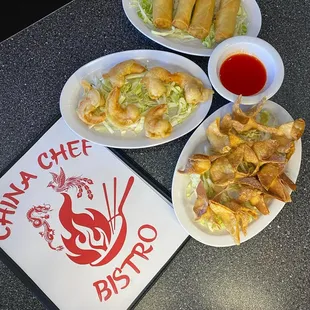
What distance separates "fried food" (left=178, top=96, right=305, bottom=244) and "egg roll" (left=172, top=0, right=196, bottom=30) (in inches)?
11.9

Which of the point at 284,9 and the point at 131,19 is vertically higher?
the point at 131,19

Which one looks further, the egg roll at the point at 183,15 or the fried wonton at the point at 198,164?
the egg roll at the point at 183,15

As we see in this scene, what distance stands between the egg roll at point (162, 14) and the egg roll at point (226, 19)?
0.14m

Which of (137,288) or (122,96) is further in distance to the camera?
(122,96)

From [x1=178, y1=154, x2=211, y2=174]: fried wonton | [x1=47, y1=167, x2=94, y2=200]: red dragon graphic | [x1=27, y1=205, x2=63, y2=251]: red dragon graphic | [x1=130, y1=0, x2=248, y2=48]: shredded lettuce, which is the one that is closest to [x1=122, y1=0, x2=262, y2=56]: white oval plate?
[x1=130, y1=0, x2=248, y2=48]: shredded lettuce

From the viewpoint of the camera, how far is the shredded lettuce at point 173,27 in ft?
4.12

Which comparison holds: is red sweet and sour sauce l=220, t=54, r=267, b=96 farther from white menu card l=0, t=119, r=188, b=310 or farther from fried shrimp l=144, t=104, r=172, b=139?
white menu card l=0, t=119, r=188, b=310

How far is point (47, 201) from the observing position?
116 cm

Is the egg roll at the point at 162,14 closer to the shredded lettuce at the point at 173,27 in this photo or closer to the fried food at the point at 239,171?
the shredded lettuce at the point at 173,27

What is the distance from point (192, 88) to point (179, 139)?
0.14m

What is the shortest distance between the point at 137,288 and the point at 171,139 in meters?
0.38

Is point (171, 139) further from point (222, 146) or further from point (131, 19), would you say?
point (131, 19)

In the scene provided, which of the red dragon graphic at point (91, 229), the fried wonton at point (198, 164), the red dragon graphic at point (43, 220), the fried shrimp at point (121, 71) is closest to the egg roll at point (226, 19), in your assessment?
the fried shrimp at point (121, 71)

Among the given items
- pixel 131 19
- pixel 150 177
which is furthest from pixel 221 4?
Answer: pixel 150 177
